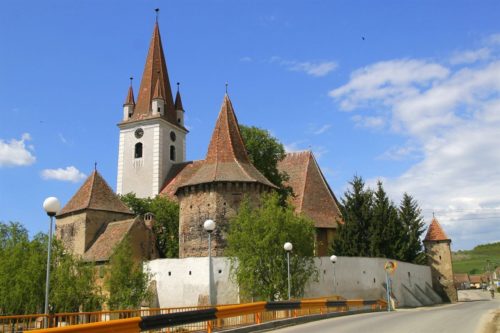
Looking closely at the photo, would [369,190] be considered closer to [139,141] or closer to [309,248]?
[309,248]

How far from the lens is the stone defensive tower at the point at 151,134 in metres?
54.8

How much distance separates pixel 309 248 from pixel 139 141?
32.5 metres

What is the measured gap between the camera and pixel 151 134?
184ft

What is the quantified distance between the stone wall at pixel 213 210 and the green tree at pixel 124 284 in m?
4.50

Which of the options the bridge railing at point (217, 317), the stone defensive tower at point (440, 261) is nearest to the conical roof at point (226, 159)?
the bridge railing at point (217, 317)

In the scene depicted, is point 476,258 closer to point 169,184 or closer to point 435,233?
point 435,233

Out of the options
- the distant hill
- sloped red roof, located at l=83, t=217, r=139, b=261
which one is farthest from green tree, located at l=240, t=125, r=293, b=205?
the distant hill

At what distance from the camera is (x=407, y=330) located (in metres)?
13.6

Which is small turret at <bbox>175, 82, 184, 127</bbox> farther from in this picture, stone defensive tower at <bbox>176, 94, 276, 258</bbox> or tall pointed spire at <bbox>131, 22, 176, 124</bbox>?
stone defensive tower at <bbox>176, 94, 276, 258</bbox>

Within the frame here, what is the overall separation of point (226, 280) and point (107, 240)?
39.8 ft

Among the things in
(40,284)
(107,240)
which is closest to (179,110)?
(107,240)

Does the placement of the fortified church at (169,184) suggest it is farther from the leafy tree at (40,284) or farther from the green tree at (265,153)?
the leafy tree at (40,284)

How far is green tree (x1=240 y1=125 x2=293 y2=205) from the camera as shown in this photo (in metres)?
41.5

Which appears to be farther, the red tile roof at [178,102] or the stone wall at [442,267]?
the red tile roof at [178,102]
